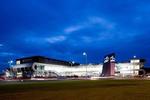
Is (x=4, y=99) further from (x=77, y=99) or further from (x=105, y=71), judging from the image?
(x=105, y=71)

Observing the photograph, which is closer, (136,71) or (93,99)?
(93,99)

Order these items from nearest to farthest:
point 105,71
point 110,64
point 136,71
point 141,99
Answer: point 141,99 → point 110,64 → point 105,71 → point 136,71

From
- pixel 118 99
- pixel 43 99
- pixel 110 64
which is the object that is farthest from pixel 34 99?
pixel 110 64

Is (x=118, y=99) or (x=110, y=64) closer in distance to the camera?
(x=118, y=99)

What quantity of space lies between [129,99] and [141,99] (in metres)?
0.86

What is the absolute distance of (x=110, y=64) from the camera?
67250 millimetres

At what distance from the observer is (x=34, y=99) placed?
19.2 meters

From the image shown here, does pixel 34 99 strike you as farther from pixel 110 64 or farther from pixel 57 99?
pixel 110 64

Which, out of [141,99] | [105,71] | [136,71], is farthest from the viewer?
[136,71]

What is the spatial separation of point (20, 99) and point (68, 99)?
368cm

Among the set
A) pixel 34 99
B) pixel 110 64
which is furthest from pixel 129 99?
pixel 110 64

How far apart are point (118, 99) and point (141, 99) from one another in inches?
65.8

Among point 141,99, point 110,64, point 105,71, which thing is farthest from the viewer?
point 105,71

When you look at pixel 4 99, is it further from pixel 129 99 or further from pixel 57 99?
pixel 129 99
